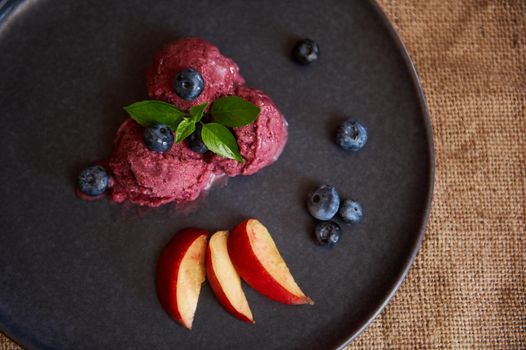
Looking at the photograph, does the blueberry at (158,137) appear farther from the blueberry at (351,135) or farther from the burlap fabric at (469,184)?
the burlap fabric at (469,184)

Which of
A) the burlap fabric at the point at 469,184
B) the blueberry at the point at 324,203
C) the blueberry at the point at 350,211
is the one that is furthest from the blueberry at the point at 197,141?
the burlap fabric at the point at 469,184

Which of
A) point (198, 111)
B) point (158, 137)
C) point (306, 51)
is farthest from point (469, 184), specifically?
point (158, 137)

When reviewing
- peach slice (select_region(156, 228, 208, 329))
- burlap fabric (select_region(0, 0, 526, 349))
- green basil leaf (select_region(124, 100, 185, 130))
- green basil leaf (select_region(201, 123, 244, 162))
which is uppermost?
green basil leaf (select_region(124, 100, 185, 130))

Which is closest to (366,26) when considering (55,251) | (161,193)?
(161,193)

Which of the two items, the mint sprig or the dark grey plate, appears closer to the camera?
the mint sprig

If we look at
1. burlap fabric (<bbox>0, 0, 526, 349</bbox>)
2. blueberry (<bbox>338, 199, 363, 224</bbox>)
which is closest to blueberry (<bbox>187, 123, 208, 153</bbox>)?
blueberry (<bbox>338, 199, 363, 224</bbox>)

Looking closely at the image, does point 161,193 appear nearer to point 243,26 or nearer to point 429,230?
point 243,26

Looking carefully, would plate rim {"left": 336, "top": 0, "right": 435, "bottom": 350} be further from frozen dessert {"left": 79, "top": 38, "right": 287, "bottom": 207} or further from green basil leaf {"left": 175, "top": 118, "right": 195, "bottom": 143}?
green basil leaf {"left": 175, "top": 118, "right": 195, "bottom": 143}
